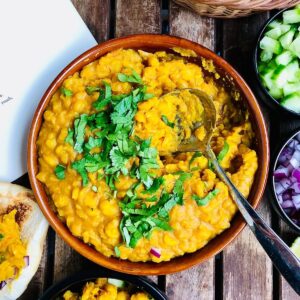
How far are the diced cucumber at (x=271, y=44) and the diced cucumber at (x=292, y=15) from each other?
9 cm

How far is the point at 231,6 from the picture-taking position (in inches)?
77.6

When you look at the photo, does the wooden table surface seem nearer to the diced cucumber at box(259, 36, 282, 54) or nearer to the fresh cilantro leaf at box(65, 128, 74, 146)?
the diced cucumber at box(259, 36, 282, 54)

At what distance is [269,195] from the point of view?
224cm

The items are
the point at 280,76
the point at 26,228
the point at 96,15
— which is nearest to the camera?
the point at 280,76

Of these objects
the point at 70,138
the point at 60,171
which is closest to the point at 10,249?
the point at 60,171

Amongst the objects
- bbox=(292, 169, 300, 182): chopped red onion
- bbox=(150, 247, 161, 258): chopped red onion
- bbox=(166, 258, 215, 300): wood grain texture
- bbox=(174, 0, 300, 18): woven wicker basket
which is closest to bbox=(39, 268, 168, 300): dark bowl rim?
bbox=(166, 258, 215, 300): wood grain texture

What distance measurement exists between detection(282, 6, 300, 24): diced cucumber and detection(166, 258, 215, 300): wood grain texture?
937 mm

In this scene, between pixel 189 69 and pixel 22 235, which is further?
pixel 22 235

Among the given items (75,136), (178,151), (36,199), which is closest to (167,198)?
(178,151)

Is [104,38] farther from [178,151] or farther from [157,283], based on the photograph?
[157,283]

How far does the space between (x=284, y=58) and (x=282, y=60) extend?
0.01m

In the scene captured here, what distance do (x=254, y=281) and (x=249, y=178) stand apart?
1.73 ft

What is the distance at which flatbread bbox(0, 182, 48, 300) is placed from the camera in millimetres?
2238

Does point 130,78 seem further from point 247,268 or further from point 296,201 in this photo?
point 247,268
